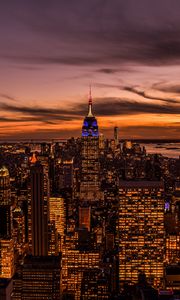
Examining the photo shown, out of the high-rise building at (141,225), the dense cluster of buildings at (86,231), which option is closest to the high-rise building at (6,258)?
the dense cluster of buildings at (86,231)

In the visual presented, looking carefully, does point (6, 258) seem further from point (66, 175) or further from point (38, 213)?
point (66, 175)

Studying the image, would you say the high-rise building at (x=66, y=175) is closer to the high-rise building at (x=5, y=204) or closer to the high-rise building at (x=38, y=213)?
the high-rise building at (x=5, y=204)

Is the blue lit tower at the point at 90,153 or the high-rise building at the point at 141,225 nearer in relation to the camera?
the high-rise building at the point at 141,225

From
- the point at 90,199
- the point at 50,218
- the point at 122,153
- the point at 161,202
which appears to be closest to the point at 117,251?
the point at 161,202

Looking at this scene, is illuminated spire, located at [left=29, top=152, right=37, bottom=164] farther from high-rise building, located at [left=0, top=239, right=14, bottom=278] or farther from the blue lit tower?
high-rise building, located at [left=0, top=239, right=14, bottom=278]

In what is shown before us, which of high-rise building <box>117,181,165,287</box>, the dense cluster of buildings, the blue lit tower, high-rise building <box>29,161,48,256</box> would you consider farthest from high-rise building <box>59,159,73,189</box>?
high-rise building <box>117,181,165,287</box>

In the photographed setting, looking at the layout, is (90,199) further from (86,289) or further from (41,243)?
(86,289)
